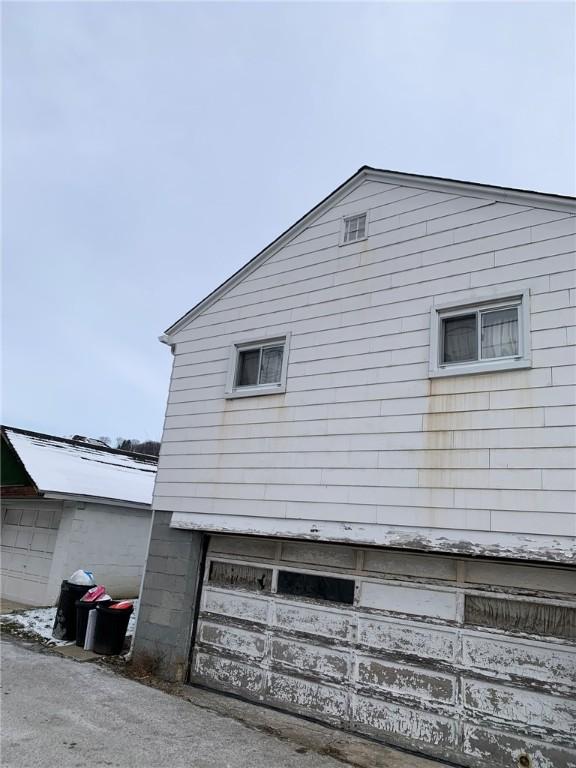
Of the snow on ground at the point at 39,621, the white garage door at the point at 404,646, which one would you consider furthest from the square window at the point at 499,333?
the snow on ground at the point at 39,621

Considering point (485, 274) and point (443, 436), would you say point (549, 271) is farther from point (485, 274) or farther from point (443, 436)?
point (443, 436)

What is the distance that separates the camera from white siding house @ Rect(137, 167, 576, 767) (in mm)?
4840

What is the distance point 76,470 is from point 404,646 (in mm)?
10881

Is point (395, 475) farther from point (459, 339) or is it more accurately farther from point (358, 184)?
point (358, 184)

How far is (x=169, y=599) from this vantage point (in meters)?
7.05

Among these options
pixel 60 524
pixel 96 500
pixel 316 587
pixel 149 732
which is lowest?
pixel 149 732

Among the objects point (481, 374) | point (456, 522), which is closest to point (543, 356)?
point (481, 374)

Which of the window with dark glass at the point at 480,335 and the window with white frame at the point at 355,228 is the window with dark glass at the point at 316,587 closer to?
the window with dark glass at the point at 480,335

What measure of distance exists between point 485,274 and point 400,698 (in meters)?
4.78

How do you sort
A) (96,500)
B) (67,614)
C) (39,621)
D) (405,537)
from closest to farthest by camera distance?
(405,537), (67,614), (39,621), (96,500)

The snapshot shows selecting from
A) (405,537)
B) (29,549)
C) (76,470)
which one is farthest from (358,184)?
(29,549)

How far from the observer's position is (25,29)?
31.7 ft

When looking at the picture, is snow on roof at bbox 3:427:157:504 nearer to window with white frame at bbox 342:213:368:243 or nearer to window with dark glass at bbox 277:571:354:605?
window with dark glass at bbox 277:571:354:605

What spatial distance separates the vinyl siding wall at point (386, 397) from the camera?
16.5 feet
